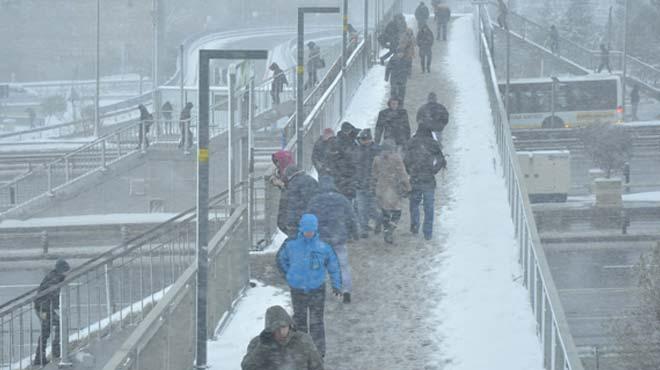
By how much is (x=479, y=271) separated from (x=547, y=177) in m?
21.8

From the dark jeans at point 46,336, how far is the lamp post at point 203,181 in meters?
2.94

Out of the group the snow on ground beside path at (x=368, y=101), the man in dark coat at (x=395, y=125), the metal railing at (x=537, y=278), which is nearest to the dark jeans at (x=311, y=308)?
the metal railing at (x=537, y=278)

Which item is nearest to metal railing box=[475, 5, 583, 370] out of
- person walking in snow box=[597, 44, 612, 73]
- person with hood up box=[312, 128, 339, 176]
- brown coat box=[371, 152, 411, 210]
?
brown coat box=[371, 152, 411, 210]

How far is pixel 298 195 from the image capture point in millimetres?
12188

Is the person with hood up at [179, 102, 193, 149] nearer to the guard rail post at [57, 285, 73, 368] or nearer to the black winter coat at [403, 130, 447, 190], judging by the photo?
the black winter coat at [403, 130, 447, 190]

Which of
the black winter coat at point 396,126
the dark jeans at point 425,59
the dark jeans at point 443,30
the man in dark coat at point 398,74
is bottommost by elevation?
the black winter coat at point 396,126

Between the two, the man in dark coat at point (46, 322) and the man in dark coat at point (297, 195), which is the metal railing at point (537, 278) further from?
the man in dark coat at point (46, 322)

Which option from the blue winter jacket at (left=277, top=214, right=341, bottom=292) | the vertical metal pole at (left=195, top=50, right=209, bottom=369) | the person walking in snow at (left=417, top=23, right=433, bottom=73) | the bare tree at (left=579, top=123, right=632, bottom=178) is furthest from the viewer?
the bare tree at (left=579, top=123, right=632, bottom=178)

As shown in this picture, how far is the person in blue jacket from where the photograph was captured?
10.1m

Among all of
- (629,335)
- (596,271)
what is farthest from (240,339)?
(596,271)

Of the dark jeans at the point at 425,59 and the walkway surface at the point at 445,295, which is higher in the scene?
the dark jeans at the point at 425,59

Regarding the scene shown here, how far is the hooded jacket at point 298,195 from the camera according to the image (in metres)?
12.2

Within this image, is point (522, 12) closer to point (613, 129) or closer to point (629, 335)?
point (613, 129)

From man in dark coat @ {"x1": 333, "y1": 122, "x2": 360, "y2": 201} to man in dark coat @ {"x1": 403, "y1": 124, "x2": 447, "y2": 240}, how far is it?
649 mm
